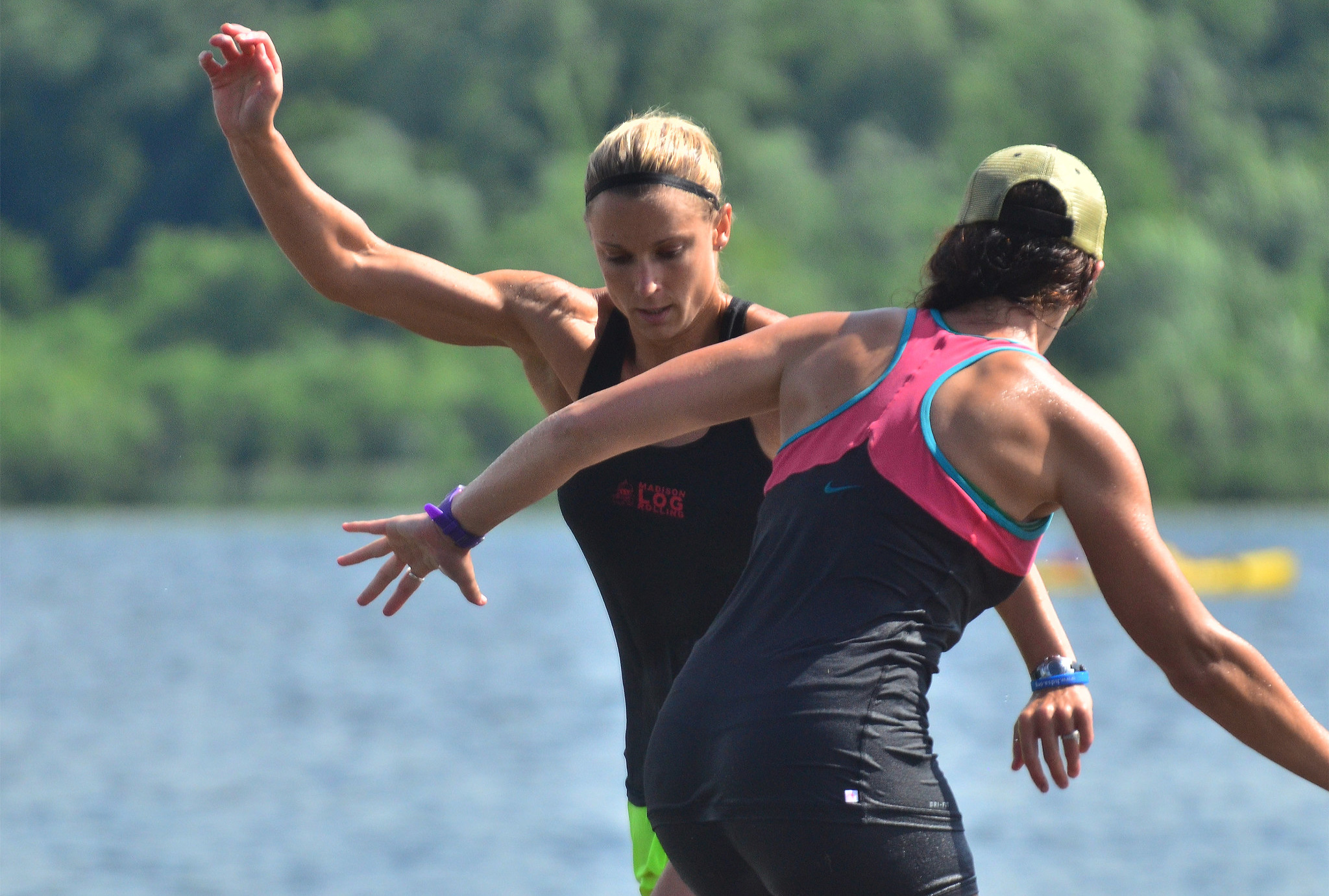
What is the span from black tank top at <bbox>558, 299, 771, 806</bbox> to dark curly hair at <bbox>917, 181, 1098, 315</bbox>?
29.9 inches

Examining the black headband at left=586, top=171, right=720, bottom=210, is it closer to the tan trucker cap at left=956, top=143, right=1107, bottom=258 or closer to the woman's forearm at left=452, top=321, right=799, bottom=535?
the woman's forearm at left=452, top=321, right=799, bottom=535

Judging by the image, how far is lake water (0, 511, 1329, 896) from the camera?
17.5 metres

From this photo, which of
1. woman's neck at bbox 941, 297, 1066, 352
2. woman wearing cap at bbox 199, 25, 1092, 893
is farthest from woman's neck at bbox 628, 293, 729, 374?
woman's neck at bbox 941, 297, 1066, 352

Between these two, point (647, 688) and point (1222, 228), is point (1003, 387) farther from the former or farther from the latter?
point (1222, 228)

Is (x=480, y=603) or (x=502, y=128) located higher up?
(x=502, y=128)

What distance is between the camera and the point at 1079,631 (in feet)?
118

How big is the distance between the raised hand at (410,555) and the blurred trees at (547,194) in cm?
4556

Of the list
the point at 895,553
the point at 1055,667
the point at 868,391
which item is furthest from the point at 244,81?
the point at 1055,667

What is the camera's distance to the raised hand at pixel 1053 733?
3.06 metres

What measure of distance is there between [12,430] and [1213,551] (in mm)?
35421

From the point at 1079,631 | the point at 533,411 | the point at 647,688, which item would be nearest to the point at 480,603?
the point at 647,688

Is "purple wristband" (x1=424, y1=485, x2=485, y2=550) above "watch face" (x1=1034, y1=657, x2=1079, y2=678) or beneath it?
above

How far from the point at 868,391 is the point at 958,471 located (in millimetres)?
195

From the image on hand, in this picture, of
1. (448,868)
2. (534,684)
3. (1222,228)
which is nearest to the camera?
(448,868)
